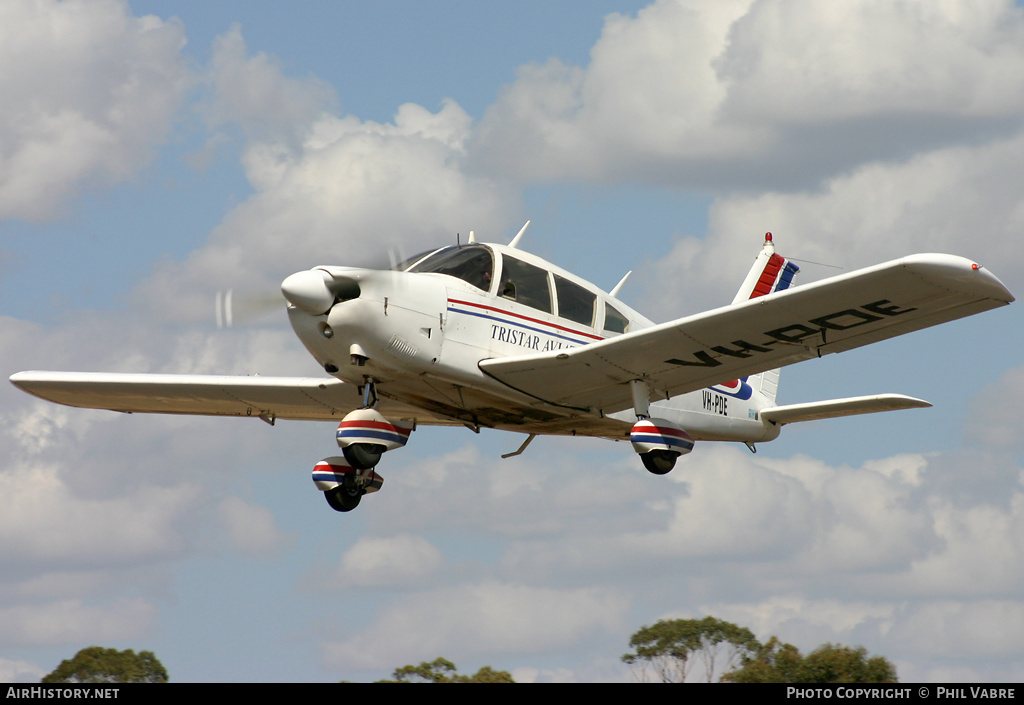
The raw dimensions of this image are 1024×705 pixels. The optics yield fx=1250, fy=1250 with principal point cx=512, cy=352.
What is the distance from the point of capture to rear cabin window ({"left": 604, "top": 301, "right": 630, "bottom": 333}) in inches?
659

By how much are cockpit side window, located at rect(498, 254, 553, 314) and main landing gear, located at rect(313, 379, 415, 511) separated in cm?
211

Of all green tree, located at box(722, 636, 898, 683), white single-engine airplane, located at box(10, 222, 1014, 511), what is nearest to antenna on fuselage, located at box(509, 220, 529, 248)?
white single-engine airplane, located at box(10, 222, 1014, 511)

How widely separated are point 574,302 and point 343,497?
12.8ft

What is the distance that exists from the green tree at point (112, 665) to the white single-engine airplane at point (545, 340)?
484 cm

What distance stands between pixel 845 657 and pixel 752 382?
15.6 feet

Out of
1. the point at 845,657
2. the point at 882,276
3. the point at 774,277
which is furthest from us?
the point at 774,277

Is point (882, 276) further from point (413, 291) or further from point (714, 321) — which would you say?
Result: point (413, 291)

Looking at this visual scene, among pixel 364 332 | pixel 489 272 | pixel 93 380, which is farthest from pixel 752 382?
pixel 93 380

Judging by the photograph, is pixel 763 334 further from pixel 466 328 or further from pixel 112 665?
pixel 112 665

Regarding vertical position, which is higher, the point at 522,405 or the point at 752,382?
the point at 752,382

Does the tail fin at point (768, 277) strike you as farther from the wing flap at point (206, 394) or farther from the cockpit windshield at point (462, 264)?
the cockpit windshield at point (462, 264)

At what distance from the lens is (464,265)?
50.5 ft

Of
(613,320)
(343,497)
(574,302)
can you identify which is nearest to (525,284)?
(574,302)
